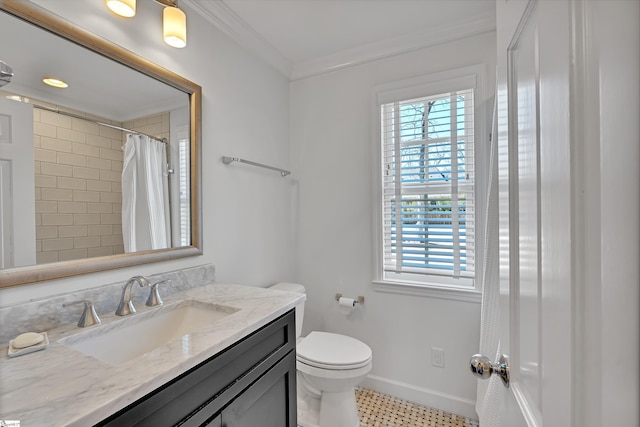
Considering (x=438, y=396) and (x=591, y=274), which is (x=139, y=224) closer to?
(x=591, y=274)

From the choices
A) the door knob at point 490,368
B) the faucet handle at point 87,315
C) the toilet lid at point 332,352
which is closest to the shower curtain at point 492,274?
the toilet lid at point 332,352

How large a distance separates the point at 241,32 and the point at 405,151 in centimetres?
130

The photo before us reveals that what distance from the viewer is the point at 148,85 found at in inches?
51.0

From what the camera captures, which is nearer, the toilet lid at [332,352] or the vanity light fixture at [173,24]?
the vanity light fixture at [173,24]

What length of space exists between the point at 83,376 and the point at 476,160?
2.00 metres

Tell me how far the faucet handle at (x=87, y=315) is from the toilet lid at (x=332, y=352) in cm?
100

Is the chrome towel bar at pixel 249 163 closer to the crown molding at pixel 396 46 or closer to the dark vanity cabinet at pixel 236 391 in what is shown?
the crown molding at pixel 396 46

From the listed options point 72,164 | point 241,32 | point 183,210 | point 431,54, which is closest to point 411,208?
point 431,54

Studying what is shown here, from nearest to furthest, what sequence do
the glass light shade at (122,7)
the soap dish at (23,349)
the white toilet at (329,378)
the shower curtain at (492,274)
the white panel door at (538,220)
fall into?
the white panel door at (538,220) < the soap dish at (23,349) < the glass light shade at (122,7) < the shower curtain at (492,274) < the white toilet at (329,378)

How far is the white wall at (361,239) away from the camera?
181 cm

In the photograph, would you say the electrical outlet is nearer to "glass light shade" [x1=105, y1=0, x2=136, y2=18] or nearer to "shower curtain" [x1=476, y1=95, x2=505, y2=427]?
"shower curtain" [x1=476, y1=95, x2=505, y2=427]

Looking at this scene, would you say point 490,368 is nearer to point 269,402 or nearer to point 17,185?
point 269,402

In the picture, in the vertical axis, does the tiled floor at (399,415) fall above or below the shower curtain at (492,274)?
below

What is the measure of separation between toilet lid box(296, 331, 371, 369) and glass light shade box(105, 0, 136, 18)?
178 centimetres
